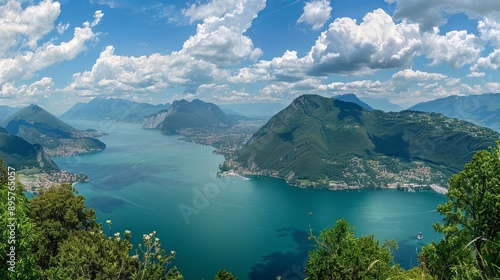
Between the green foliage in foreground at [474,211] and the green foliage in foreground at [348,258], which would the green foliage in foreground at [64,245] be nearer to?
the green foliage in foreground at [348,258]

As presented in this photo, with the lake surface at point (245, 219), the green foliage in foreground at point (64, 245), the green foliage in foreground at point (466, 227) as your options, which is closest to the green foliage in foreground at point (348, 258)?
the green foliage in foreground at point (466, 227)

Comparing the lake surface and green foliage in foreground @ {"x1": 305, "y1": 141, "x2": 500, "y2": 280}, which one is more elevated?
green foliage in foreground @ {"x1": 305, "y1": 141, "x2": 500, "y2": 280}

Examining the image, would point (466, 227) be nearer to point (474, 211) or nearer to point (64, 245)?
point (474, 211)

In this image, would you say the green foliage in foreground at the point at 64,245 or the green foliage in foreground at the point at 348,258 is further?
the green foliage in foreground at the point at 348,258

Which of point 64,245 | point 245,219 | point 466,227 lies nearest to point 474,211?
point 466,227

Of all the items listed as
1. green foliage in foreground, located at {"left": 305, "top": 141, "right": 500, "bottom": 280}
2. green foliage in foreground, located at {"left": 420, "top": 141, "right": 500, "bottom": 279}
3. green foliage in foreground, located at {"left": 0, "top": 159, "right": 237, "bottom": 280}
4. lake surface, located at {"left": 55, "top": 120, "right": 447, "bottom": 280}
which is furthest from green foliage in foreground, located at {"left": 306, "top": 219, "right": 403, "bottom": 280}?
lake surface, located at {"left": 55, "top": 120, "right": 447, "bottom": 280}

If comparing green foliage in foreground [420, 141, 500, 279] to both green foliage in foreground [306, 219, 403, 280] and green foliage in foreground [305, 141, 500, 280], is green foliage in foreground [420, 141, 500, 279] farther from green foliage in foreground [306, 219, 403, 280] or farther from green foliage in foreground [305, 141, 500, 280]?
green foliage in foreground [306, 219, 403, 280]

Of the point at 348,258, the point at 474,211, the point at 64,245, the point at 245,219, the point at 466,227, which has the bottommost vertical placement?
the point at 245,219

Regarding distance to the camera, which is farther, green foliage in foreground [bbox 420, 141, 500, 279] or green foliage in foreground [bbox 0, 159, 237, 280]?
green foliage in foreground [bbox 420, 141, 500, 279]

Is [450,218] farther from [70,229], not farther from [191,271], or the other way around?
[191,271]
